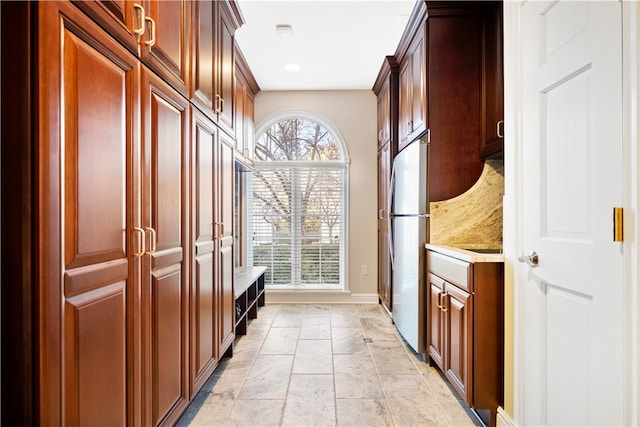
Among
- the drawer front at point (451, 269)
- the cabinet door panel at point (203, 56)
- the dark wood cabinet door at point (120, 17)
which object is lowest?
the drawer front at point (451, 269)

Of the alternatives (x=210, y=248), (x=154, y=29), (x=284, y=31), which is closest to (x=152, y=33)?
(x=154, y=29)

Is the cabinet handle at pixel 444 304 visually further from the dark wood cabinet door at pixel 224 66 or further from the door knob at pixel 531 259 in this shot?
the dark wood cabinet door at pixel 224 66

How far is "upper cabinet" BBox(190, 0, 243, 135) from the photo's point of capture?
6.07 feet

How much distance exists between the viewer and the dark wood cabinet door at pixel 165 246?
136 cm

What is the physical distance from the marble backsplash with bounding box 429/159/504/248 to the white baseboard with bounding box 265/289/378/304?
205 centimetres

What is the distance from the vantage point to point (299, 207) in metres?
4.41

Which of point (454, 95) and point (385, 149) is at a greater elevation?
point (454, 95)

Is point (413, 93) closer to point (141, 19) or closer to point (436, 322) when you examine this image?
point (436, 322)

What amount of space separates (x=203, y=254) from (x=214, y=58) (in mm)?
1204

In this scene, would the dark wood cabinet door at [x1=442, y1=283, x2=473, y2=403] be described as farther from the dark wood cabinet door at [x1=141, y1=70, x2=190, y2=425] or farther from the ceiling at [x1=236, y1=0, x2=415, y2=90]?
the ceiling at [x1=236, y1=0, x2=415, y2=90]

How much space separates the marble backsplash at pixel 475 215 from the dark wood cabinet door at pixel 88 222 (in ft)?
6.48

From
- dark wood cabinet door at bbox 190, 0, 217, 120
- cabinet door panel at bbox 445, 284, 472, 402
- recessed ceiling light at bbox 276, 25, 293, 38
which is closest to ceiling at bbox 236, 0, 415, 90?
recessed ceiling light at bbox 276, 25, 293, 38

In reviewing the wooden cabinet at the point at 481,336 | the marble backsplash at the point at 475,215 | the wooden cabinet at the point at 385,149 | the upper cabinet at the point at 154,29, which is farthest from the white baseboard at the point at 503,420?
the upper cabinet at the point at 154,29

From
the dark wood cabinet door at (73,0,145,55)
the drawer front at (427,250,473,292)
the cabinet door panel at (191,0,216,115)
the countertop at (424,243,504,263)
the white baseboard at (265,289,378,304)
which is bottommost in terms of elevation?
the white baseboard at (265,289,378,304)
